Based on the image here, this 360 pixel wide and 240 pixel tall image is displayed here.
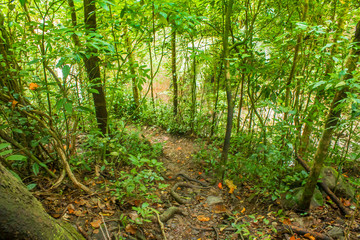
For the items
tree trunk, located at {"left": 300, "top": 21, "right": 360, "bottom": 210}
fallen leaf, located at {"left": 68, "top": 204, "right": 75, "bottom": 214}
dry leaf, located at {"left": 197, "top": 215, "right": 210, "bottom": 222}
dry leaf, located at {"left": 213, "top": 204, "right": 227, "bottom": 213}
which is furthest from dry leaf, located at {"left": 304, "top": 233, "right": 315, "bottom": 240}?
fallen leaf, located at {"left": 68, "top": 204, "right": 75, "bottom": 214}

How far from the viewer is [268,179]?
330 centimetres

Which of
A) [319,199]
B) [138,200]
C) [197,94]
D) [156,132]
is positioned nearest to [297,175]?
[319,199]

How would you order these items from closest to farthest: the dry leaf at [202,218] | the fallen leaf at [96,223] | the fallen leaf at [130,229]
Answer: the fallen leaf at [96,223], the fallen leaf at [130,229], the dry leaf at [202,218]

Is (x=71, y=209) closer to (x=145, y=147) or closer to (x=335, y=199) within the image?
(x=145, y=147)

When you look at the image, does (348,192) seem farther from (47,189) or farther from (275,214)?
(47,189)

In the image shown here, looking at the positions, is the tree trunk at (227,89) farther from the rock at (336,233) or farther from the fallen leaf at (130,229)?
the fallen leaf at (130,229)

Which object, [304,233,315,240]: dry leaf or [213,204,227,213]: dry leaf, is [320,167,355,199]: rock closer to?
[304,233,315,240]: dry leaf

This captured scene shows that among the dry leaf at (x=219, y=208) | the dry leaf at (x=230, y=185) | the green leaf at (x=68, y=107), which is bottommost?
the dry leaf at (x=219, y=208)

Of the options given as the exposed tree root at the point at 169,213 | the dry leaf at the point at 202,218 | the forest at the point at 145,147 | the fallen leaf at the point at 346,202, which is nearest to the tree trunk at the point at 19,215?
the forest at the point at 145,147

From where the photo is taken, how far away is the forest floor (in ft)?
7.10

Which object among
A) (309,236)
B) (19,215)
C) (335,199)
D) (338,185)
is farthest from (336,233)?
(19,215)

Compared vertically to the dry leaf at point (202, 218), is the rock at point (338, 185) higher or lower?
higher

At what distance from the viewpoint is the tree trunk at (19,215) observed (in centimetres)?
87

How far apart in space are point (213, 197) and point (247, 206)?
588 millimetres
